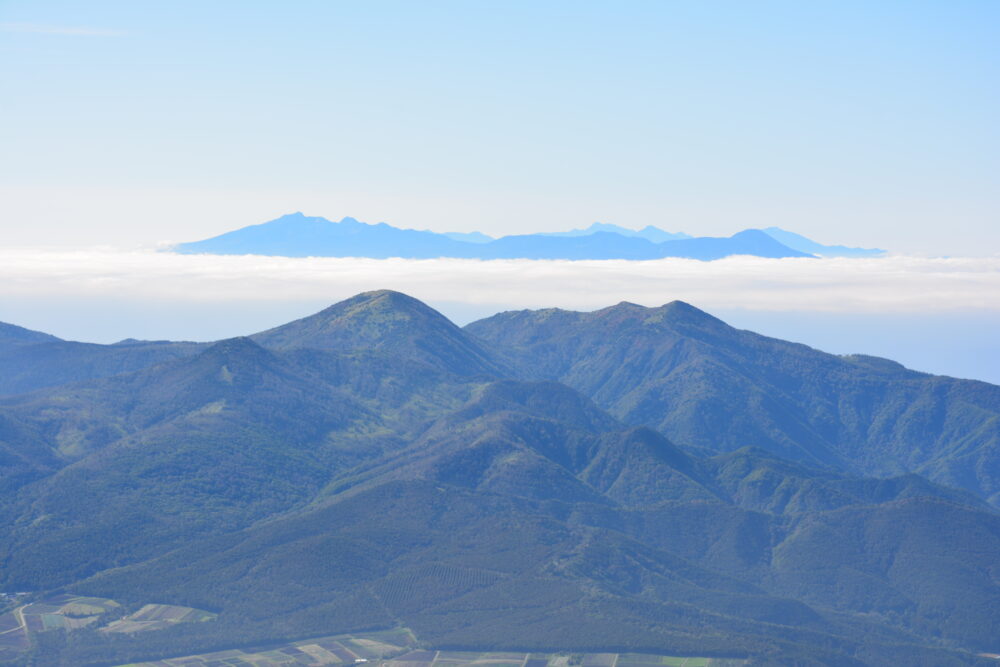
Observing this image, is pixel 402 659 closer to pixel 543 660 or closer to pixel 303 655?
pixel 303 655

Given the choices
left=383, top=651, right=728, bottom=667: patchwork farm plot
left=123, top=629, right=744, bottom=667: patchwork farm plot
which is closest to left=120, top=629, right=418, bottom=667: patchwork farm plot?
left=123, top=629, right=744, bottom=667: patchwork farm plot

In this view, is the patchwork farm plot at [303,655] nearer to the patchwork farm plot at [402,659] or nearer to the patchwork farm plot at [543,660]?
the patchwork farm plot at [402,659]

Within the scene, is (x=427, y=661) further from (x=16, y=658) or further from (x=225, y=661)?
(x=16, y=658)

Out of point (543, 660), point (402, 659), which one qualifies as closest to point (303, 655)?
point (402, 659)

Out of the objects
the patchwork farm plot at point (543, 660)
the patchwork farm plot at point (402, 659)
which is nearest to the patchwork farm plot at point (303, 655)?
the patchwork farm plot at point (402, 659)

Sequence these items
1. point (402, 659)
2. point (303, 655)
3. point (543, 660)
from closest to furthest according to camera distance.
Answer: point (543, 660), point (402, 659), point (303, 655)

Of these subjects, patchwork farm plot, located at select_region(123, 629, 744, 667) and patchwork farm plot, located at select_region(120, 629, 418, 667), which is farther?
patchwork farm plot, located at select_region(120, 629, 418, 667)

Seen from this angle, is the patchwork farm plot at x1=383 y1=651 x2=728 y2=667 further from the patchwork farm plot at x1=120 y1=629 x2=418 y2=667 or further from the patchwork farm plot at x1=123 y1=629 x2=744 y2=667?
the patchwork farm plot at x1=120 y1=629 x2=418 y2=667

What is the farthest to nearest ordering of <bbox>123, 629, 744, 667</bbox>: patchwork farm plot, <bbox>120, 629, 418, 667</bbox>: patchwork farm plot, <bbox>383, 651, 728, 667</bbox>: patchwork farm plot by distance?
<bbox>120, 629, 418, 667</bbox>: patchwork farm plot, <bbox>123, 629, 744, 667</bbox>: patchwork farm plot, <bbox>383, 651, 728, 667</bbox>: patchwork farm plot

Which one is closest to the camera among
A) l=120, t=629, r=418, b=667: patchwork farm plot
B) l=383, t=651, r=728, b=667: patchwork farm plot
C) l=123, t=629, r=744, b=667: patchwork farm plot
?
l=383, t=651, r=728, b=667: patchwork farm plot

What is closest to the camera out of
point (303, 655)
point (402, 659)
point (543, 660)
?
point (543, 660)

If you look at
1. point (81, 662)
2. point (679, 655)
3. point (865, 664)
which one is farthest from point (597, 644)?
point (81, 662)

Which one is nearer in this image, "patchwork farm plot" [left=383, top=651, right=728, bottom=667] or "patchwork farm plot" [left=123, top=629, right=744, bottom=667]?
"patchwork farm plot" [left=383, top=651, right=728, bottom=667]
